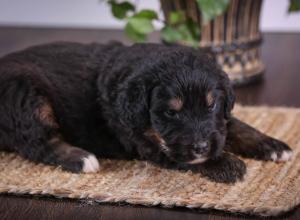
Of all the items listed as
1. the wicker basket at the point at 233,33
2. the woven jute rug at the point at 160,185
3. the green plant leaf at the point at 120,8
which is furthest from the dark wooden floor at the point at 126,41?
the green plant leaf at the point at 120,8

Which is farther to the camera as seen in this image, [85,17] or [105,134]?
[85,17]

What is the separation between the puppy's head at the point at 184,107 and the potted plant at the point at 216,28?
4.14 ft

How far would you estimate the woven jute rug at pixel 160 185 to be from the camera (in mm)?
2404

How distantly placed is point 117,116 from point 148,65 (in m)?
0.28

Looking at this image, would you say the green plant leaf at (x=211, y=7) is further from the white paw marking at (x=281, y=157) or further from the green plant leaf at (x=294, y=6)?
the white paw marking at (x=281, y=157)

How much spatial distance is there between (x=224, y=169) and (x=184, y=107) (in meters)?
0.34

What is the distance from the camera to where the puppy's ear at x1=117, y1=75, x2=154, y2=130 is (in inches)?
100

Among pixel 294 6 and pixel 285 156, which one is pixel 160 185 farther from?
pixel 294 6

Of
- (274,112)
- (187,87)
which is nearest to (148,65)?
(187,87)

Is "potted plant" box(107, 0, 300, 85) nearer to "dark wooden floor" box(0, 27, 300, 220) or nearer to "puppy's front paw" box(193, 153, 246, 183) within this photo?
"dark wooden floor" box(0, 27, 300, 220)

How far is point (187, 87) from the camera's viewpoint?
2.46 meters

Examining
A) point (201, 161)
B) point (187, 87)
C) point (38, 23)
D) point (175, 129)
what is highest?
point (187, 87)

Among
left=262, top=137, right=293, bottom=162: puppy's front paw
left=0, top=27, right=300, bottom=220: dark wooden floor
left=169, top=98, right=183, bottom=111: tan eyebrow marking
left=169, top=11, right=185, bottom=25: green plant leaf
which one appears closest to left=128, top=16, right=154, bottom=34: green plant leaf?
left=169, top=11, right=185, bottom=25: green plant leaf

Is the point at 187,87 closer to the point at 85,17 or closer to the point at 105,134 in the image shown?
the point at 105,134
